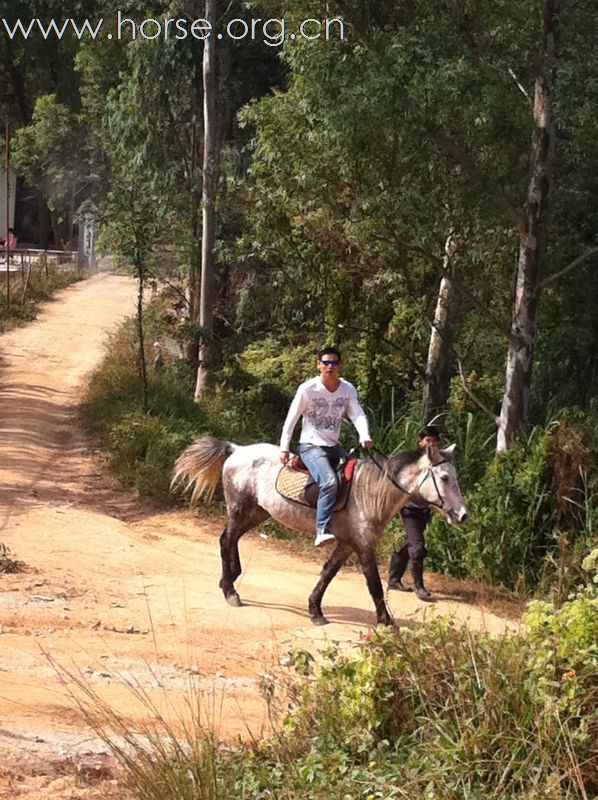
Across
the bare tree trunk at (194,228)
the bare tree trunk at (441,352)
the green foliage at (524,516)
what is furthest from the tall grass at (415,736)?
the bare tree trunk at (194,228)

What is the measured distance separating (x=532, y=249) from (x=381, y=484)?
5.51 meters

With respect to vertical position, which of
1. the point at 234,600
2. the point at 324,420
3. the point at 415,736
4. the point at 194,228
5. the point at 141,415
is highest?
the point at 194,228

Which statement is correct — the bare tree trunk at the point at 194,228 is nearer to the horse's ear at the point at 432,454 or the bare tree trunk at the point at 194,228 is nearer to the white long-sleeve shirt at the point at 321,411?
the white long-sleeve shirt at the point at 321,411

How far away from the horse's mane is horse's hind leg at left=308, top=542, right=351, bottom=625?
0.46m

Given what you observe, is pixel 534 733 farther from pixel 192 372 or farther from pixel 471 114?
pixel 192 372

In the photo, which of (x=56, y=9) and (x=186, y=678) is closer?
(x=186, y=678)

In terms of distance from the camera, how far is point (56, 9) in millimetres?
42719

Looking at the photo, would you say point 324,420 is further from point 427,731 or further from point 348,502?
point 427,731

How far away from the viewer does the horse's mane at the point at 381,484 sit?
393 inches

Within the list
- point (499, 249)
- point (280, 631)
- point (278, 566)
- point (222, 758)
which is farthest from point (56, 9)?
point (222, 758)

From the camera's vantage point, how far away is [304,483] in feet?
33.7

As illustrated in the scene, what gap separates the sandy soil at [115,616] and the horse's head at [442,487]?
966mm

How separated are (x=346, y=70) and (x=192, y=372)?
32.2 feet

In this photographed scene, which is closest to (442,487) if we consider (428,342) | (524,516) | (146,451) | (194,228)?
(524,516)
